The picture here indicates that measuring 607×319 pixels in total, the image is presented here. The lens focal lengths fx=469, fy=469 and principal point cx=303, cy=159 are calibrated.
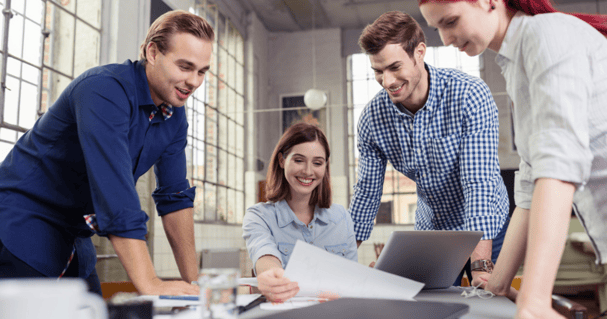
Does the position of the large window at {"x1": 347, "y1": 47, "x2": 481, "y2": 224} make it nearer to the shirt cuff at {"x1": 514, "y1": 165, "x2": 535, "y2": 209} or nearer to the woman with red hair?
the shirt cuff at {"x1": 514, "y1": 165, "x2": 535, "y2": 209}

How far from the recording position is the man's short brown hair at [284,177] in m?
1.72

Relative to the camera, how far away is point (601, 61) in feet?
2.15

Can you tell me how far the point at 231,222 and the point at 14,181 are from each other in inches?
240

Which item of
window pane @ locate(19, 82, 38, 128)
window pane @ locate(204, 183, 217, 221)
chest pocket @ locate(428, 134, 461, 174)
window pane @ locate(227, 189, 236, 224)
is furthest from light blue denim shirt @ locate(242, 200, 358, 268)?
window pane @ locate(227, 189, 236, 224)

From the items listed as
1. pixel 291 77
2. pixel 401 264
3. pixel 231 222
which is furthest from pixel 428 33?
pixel 401 264

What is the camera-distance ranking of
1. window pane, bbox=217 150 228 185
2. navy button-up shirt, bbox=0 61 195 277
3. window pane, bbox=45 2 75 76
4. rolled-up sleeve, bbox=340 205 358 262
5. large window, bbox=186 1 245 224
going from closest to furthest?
navy button-up shirt, bbox=0 61 195 277, rolled-up sleeve, bbox=340 205 358 262, window pane, bbox=45 2 75 76, large window, bbox=186 1 245 224, window pane, bbox=217 150 228 185

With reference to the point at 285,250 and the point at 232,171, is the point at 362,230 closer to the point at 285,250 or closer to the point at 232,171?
the point at 285,250

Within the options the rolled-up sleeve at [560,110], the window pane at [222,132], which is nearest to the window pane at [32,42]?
the window pane at [222,132]

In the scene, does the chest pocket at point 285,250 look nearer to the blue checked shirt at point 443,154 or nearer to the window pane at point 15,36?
the blue checked shirt at point 443,154

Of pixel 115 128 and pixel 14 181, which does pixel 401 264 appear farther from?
pixel 14 181

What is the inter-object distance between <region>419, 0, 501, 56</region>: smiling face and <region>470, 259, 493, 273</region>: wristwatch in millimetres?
643

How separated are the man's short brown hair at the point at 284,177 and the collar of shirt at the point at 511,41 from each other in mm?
1003

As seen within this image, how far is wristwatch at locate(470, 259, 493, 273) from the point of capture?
1222 mm

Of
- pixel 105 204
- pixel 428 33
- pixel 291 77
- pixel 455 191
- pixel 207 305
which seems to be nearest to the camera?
pixel 207 305
